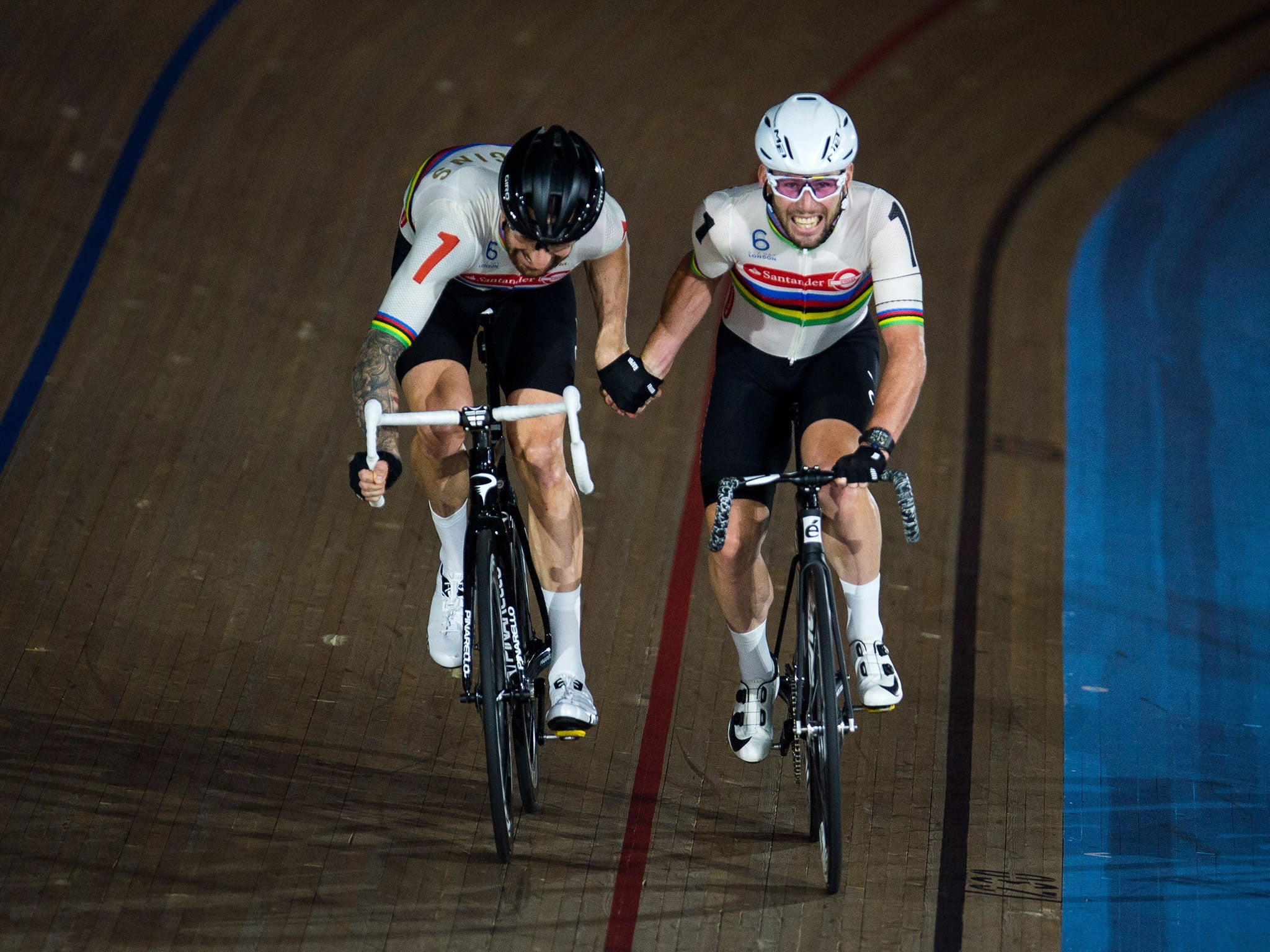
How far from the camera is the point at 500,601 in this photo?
126 inches

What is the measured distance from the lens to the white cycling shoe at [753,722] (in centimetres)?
349

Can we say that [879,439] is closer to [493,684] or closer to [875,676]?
[875,676]

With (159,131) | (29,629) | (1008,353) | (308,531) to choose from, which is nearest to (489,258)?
(308,531)

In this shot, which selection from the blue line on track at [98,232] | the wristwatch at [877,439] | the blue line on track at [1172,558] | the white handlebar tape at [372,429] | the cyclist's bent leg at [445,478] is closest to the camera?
the white handlebar tape at [372,429]

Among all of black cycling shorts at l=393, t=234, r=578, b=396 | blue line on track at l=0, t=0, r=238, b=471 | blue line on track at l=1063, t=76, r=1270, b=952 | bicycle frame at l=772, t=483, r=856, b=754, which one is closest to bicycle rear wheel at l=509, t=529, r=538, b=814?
black cycling shorts at l=393, t=234, r=578, b=396

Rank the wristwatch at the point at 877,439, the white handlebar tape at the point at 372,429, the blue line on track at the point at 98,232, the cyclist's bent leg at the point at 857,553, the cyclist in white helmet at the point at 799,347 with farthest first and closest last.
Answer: the blue line on track at the point at 98,232 → the cyclist's bent leg at the point at 857,553 → the cyclist in white helmet at the point at 799,347 → the wristwatch at the point at 877,439 → the white handlebar tape at the point at 372,429

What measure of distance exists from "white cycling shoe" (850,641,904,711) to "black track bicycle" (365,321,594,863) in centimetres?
66

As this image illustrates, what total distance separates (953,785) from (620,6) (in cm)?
479

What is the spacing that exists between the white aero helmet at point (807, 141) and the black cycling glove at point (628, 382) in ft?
1.75

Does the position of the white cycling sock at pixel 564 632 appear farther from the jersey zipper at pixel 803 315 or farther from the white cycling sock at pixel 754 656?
the jersey zipper at pixel 803 315

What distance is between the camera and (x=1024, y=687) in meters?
4.01

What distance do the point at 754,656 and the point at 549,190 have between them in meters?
1.24

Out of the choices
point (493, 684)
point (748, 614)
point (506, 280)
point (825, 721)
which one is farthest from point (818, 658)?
point (506, 280)

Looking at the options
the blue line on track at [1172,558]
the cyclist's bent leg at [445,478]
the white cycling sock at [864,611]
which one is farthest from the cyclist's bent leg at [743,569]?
the blue line on track at [1172,558]
